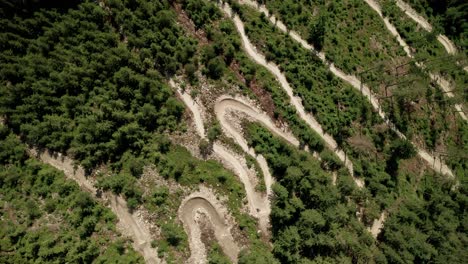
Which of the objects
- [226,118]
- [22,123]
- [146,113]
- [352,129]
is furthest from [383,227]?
[22,123]

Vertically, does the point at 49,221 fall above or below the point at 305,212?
above

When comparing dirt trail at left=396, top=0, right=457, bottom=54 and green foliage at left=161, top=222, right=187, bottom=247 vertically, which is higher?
dirt trail at left=396, top=0, right=457, bottom=54

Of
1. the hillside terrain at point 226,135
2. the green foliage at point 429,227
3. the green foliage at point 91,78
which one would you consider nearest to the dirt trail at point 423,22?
the hillside terrain at point 226,135

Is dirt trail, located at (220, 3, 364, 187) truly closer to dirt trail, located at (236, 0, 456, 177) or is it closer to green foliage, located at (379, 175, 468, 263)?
dirt trail, located at (236, 0, 456, 177)

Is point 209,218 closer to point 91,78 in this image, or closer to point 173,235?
point 173,235

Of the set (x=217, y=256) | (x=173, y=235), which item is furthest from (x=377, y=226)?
(x=173, y=235)

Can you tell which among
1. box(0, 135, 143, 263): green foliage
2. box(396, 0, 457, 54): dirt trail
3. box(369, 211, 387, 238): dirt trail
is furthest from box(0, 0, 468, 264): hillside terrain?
box(396, 0, 457, 54): dirt trail
